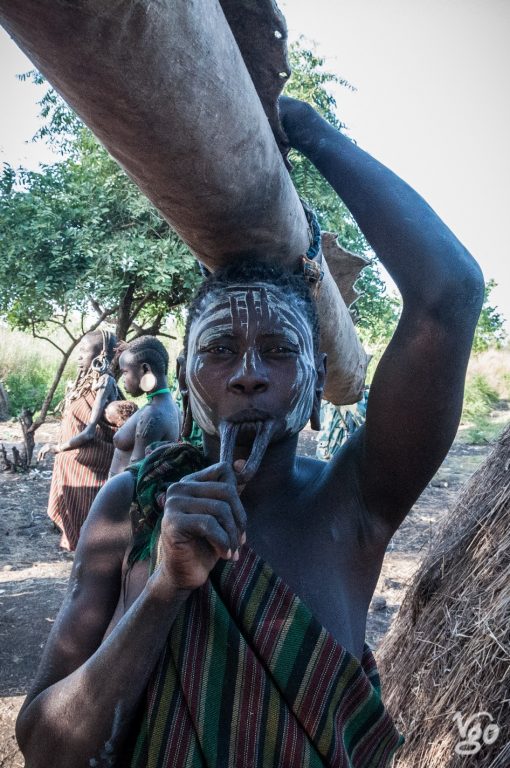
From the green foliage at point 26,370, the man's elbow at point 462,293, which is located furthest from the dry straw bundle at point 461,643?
the green foliage at point 26,370

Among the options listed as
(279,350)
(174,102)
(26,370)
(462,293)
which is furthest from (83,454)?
(26,370)

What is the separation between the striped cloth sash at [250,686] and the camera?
1.12 metres

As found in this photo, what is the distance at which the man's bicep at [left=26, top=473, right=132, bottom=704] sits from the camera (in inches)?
49.8

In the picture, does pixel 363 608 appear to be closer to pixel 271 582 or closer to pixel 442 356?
pixel 271 582

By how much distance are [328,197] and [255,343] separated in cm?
824

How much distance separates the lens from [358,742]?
1.26 meters

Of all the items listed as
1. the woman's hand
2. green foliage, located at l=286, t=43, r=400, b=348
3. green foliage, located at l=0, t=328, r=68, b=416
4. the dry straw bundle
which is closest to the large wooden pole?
the woman's hand

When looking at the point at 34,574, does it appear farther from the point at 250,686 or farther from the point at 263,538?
the point at 250,686

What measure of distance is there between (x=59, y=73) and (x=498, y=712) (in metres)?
2.34

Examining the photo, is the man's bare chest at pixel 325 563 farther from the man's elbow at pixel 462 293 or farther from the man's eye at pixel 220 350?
the man's elbow at pixel 462 293

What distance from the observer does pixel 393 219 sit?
1.41 metres

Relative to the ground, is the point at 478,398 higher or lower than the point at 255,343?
higher

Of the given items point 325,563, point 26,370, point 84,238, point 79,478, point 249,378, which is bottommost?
point 79,478
